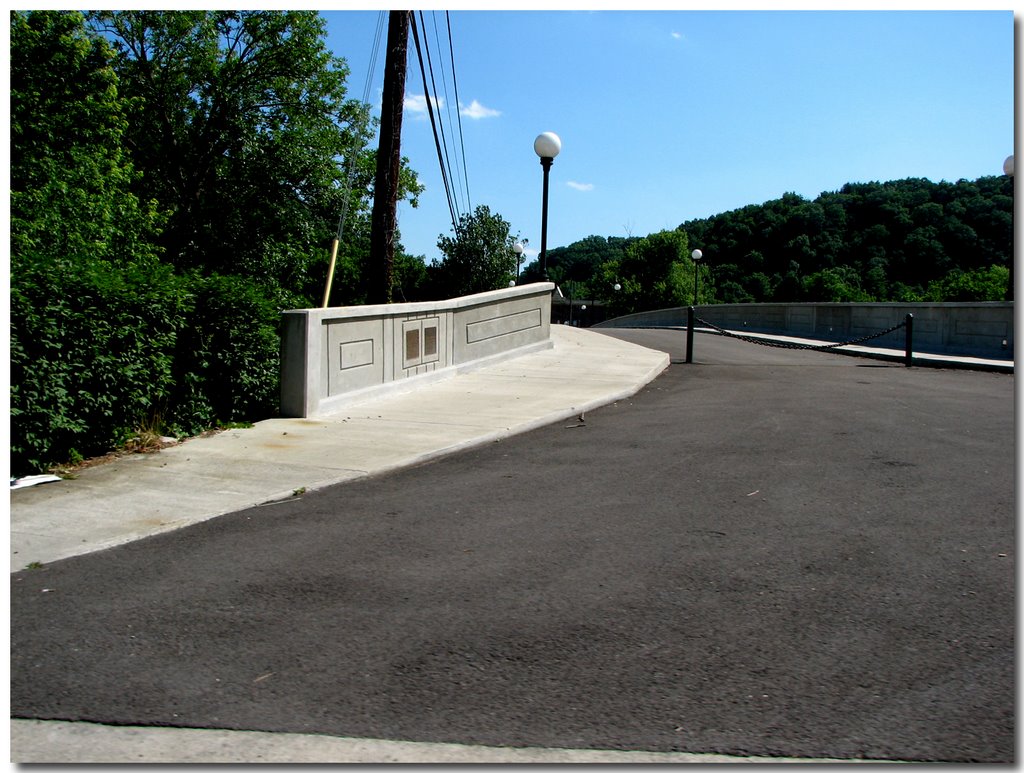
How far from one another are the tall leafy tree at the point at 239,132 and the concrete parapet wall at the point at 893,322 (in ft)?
53.3

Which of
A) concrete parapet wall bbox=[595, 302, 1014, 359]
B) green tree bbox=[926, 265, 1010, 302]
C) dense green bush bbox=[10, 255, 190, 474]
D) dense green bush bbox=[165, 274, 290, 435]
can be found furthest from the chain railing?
dense green bush bbox=[10, 255, 190, 474]

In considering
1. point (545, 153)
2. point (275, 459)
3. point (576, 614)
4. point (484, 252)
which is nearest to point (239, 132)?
point (484, 252)

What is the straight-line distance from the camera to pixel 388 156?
596 inches

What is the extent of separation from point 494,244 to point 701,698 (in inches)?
1414

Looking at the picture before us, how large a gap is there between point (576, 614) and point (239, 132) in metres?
30.6

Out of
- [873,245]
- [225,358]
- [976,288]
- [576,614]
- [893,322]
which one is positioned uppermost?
[873,245]

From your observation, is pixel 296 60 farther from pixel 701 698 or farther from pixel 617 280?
pixel 617 280

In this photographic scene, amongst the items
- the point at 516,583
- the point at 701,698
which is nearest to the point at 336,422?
the point at 516,583

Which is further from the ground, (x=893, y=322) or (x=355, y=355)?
(x=893, y=322)

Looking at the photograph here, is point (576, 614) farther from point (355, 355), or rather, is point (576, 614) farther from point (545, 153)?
point (545, 153)

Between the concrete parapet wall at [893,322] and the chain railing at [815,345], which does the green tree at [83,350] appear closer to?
the chain railing at [815,345]

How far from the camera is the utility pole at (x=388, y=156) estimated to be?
14984 mm

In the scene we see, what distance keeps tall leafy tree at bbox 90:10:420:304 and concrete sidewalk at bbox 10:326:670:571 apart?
19.3 meters

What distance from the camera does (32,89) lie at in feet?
84.6
